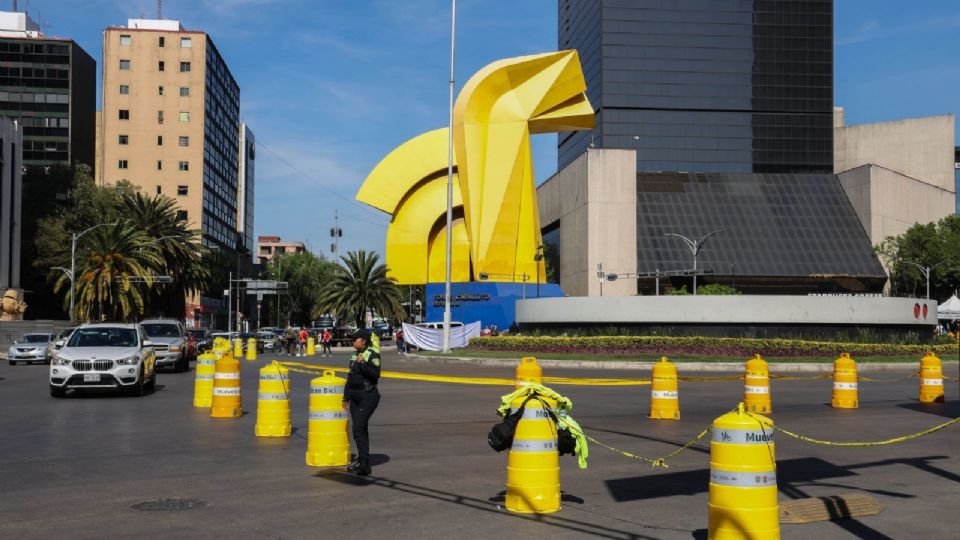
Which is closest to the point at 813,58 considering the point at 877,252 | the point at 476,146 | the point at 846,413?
the point at 877,252

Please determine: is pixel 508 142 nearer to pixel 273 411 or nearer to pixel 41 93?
pixel 273 411

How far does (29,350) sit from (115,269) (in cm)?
2017

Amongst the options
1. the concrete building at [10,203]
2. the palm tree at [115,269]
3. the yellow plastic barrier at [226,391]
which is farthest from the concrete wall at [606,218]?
the yellow plastic barrier at [226,391]

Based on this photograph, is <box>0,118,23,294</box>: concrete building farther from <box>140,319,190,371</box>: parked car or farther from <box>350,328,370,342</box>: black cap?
<box>350,328,370,342</box>: black cap

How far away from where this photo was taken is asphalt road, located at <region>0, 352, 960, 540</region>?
297 inches

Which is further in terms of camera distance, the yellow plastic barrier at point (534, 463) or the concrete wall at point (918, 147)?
the concrete wall at point (918, 147)

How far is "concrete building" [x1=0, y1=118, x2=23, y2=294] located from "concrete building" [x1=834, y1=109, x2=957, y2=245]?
241ft

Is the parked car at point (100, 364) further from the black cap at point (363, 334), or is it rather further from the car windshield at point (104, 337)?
the black cap at point (363, 334)

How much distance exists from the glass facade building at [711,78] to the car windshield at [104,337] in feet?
350

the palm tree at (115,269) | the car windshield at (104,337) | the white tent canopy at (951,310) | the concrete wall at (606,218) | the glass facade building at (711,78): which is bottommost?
Answer: the car windshield at (104,337)

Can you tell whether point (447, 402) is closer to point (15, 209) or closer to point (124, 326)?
point (124, 326)

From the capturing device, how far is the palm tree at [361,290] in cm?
7862

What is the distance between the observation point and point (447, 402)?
64.5ft

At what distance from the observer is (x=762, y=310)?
3841 centimetres
